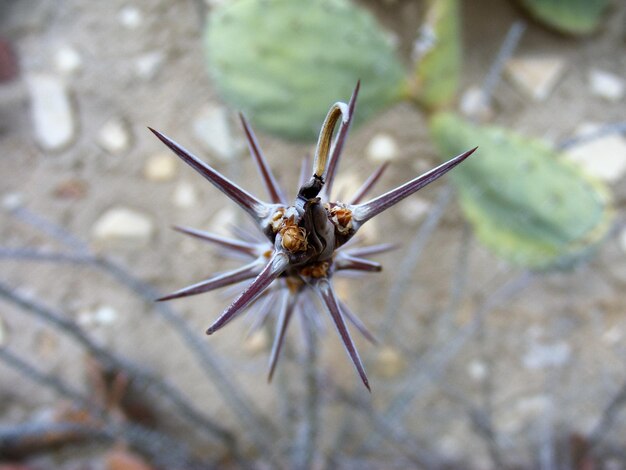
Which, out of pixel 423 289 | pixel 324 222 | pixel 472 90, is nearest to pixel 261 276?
pixel 324 222

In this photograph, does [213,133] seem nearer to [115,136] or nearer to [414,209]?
[115,136]

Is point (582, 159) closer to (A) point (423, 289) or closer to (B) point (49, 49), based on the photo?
(A) point (423, 289)

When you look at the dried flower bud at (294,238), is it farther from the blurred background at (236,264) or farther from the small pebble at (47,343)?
the small pebble at (47,343)

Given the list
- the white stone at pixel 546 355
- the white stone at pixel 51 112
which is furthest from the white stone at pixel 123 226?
the white stone at pixel 546 355

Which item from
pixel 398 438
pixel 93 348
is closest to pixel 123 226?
pixel 93 348

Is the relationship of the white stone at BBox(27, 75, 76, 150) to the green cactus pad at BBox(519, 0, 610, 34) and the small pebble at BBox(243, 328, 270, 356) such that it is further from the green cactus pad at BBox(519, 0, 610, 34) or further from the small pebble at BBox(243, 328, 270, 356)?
the green cactus pad at BBox(519, 0, 610, 34)

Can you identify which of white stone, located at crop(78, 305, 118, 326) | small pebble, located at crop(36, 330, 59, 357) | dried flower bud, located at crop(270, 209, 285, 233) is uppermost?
white stone, located at crop(78, 305, 118, 326)

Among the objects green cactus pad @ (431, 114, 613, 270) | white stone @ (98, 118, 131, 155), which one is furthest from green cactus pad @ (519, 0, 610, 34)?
white stone @ (98, 118, 131, 155)
